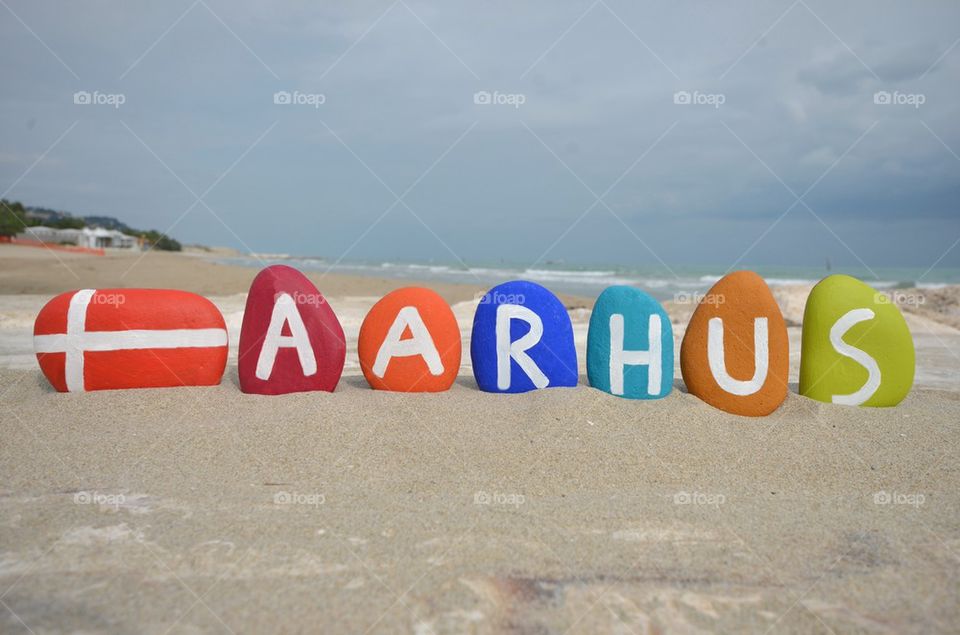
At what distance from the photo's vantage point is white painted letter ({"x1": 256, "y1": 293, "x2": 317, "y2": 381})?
604 cm

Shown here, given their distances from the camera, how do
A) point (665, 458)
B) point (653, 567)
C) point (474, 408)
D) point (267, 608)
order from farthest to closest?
point (474, 408) → point (665, 458) → point (653, 567) → point (267, 608)

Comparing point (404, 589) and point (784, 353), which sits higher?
point (784, 353)

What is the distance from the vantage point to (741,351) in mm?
5980

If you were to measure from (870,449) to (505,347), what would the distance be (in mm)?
2948

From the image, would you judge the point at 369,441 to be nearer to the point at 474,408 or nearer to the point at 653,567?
the point at 474,408

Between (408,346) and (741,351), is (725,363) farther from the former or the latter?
(408,346)

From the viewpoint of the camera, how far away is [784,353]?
5922 mm

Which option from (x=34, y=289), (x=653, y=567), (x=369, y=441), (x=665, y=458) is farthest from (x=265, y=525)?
(x=34, y=289)
